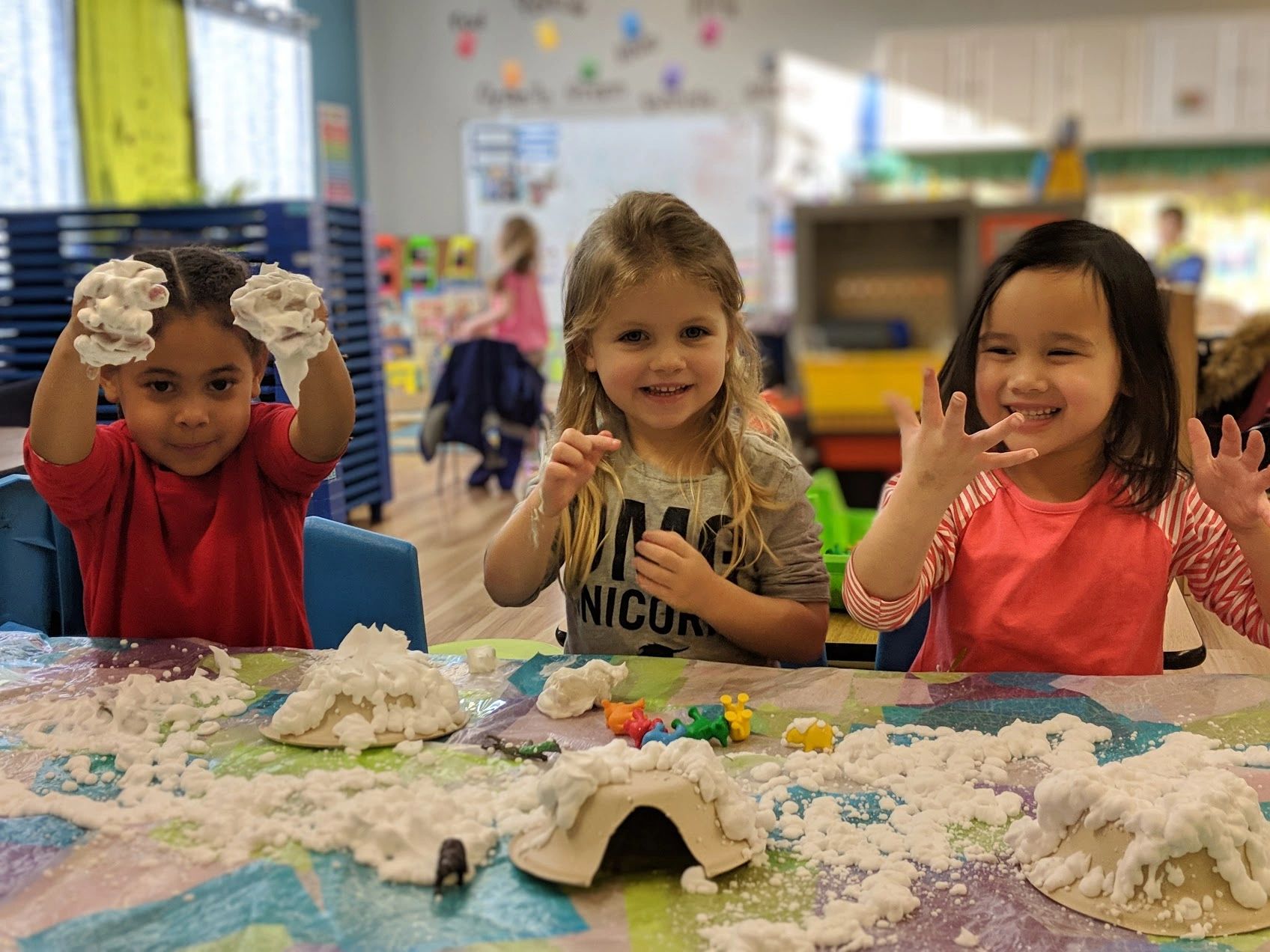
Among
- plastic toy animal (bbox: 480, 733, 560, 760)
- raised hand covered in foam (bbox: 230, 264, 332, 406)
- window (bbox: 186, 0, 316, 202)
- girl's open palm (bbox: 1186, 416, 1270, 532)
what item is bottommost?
plastic toy animal (bbox: 480, 733, 560, 760)

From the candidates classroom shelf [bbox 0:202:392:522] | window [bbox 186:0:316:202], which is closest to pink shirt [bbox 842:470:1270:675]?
classroom shelf [bbox 0:202:392:522]

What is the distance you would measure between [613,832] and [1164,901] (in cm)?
27

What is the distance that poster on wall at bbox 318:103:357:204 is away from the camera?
5949 millimetres

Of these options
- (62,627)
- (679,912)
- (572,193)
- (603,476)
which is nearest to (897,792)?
(679,912)

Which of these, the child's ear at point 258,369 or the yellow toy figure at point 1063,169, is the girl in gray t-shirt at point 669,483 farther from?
the yellow toy figure at point 1063,169

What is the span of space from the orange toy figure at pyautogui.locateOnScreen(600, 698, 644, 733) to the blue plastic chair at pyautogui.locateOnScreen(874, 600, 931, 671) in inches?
14.9

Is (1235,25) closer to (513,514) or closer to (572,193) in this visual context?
(572,193)

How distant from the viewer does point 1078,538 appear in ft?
3.44

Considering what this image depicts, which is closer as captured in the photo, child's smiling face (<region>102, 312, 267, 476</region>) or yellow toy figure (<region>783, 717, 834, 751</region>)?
yellow toy figure (<region>783, 717, 834, 751</region>)

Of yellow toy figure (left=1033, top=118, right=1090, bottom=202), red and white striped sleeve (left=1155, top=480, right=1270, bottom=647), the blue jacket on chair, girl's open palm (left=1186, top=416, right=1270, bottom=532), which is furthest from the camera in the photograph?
yellow toy figure (left=1033, top=118, right=1090, bottom=202)

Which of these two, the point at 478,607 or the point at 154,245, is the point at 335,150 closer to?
the point at 154,245

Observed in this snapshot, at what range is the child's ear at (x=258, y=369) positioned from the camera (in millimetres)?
1080

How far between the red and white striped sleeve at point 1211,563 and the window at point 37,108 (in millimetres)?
3905

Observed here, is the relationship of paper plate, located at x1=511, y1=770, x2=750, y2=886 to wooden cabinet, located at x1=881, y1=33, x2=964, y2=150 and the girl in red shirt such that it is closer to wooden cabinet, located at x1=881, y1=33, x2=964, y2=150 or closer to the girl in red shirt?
the girl in red shirt
